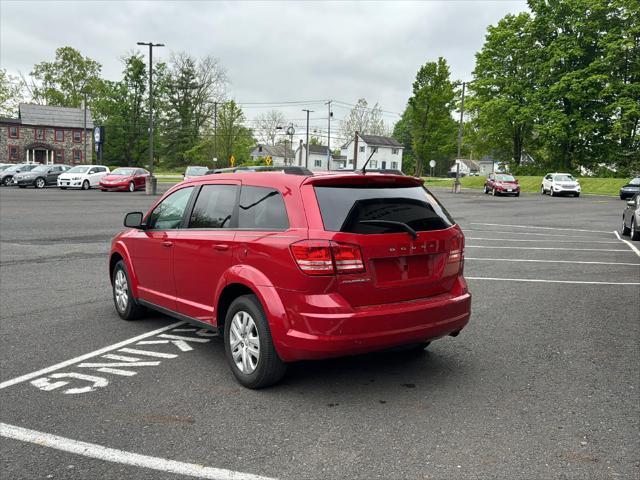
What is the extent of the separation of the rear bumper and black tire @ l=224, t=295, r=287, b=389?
0.12 metres

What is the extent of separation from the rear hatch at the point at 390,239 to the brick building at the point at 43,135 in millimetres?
81201

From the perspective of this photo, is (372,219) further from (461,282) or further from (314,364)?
(314,364)

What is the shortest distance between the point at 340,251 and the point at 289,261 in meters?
0.37

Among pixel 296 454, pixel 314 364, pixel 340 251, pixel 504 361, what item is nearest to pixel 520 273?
pixel 504 361

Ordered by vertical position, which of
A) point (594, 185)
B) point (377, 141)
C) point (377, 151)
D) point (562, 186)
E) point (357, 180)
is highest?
point (377, 141)

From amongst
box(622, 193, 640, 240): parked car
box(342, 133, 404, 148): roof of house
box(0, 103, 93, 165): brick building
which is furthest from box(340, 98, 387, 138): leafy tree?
box(622, 193, 640, 240): parked car

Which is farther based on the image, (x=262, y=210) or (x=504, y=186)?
(x=504, y=186)

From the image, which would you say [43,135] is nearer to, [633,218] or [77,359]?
[633,218]

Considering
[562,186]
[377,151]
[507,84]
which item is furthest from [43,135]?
[562,186]

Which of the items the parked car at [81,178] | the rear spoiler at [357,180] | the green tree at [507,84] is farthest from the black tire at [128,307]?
the green tree at [507,84]

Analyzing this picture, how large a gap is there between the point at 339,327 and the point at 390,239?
30.1 inches

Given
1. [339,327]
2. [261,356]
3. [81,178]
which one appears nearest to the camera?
[339,327]

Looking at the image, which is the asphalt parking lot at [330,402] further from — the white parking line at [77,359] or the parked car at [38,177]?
the parked car at [38,177]

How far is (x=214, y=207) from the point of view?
5.27 meters
